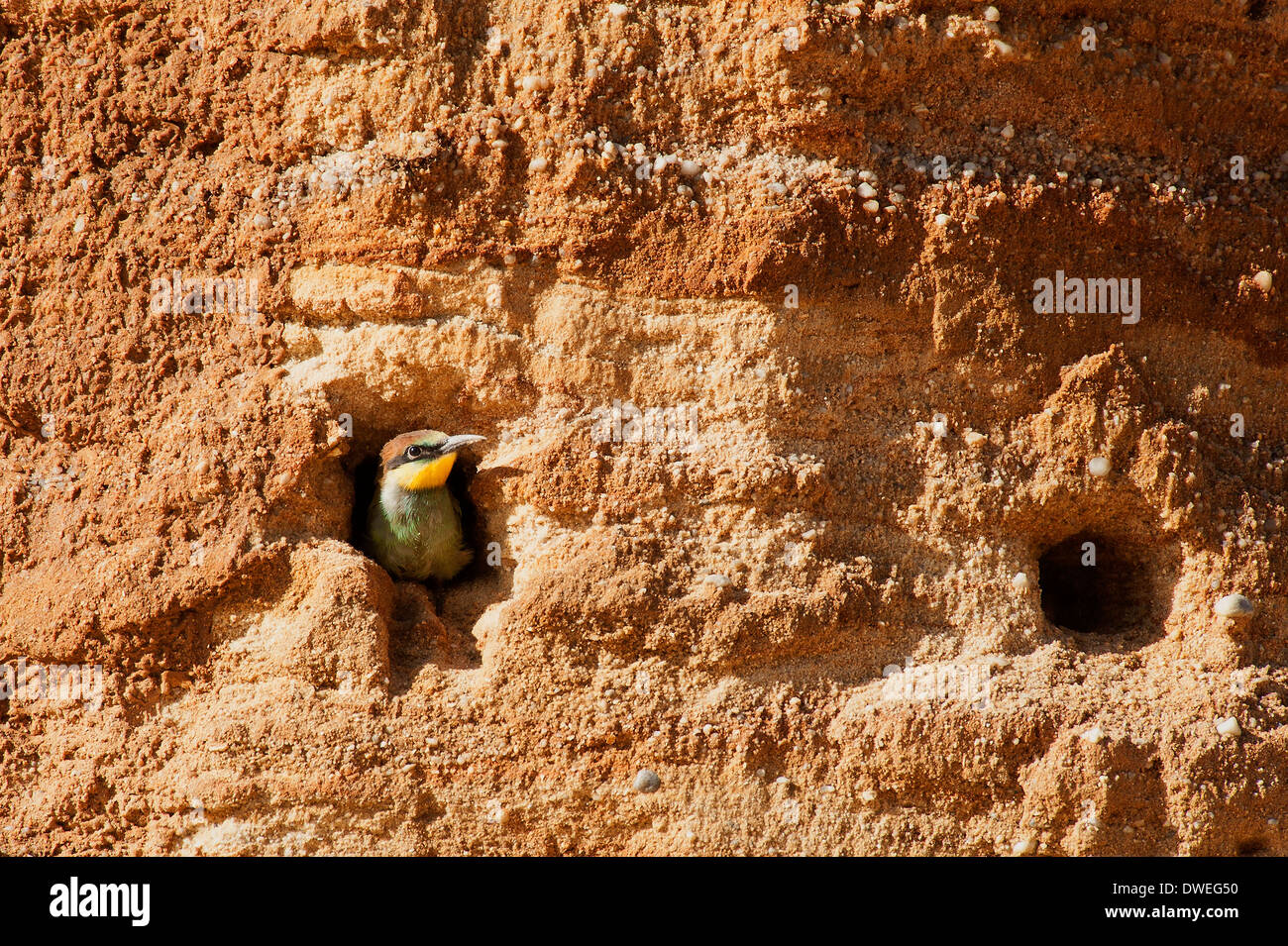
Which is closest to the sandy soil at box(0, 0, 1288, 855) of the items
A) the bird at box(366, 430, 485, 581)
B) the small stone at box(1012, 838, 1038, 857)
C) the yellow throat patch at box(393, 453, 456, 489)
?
the small stone at box(1012, 838, 1038, 857)

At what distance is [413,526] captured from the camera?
14.6 feet

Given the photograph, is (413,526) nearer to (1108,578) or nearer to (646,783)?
(646,783)

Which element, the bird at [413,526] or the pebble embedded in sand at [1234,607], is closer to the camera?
the pebble embedded in sand at [1234,607]

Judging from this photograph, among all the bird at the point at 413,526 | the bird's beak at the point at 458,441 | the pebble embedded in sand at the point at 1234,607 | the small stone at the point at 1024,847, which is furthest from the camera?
the bird at the point at 413,526

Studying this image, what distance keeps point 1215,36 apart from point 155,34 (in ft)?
12.0

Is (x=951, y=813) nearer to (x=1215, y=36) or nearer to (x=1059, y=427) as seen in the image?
(x=1059, y=427)

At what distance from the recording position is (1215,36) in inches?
→ 168

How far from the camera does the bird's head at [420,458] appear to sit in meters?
Result: 4.13

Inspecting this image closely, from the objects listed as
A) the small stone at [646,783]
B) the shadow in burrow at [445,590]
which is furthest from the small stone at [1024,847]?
the shadow in burrow at [445,590]

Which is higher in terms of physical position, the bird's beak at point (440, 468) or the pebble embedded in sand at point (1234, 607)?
the bird's beak at point (440, 468)

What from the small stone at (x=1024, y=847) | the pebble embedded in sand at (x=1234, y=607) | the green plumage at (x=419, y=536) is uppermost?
the green plumage at (x=419, y=536)

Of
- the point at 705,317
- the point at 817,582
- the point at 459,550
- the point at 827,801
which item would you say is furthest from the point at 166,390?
the point at 827,801

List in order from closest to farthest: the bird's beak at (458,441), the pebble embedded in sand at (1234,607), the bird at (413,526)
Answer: the pebble embedded in sand at (1234,607) → the bird's beak at (458,441) → the bird at (413,526)

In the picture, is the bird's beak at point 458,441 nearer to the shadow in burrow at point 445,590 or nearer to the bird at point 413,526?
the shadow in burrow at point 445,590
